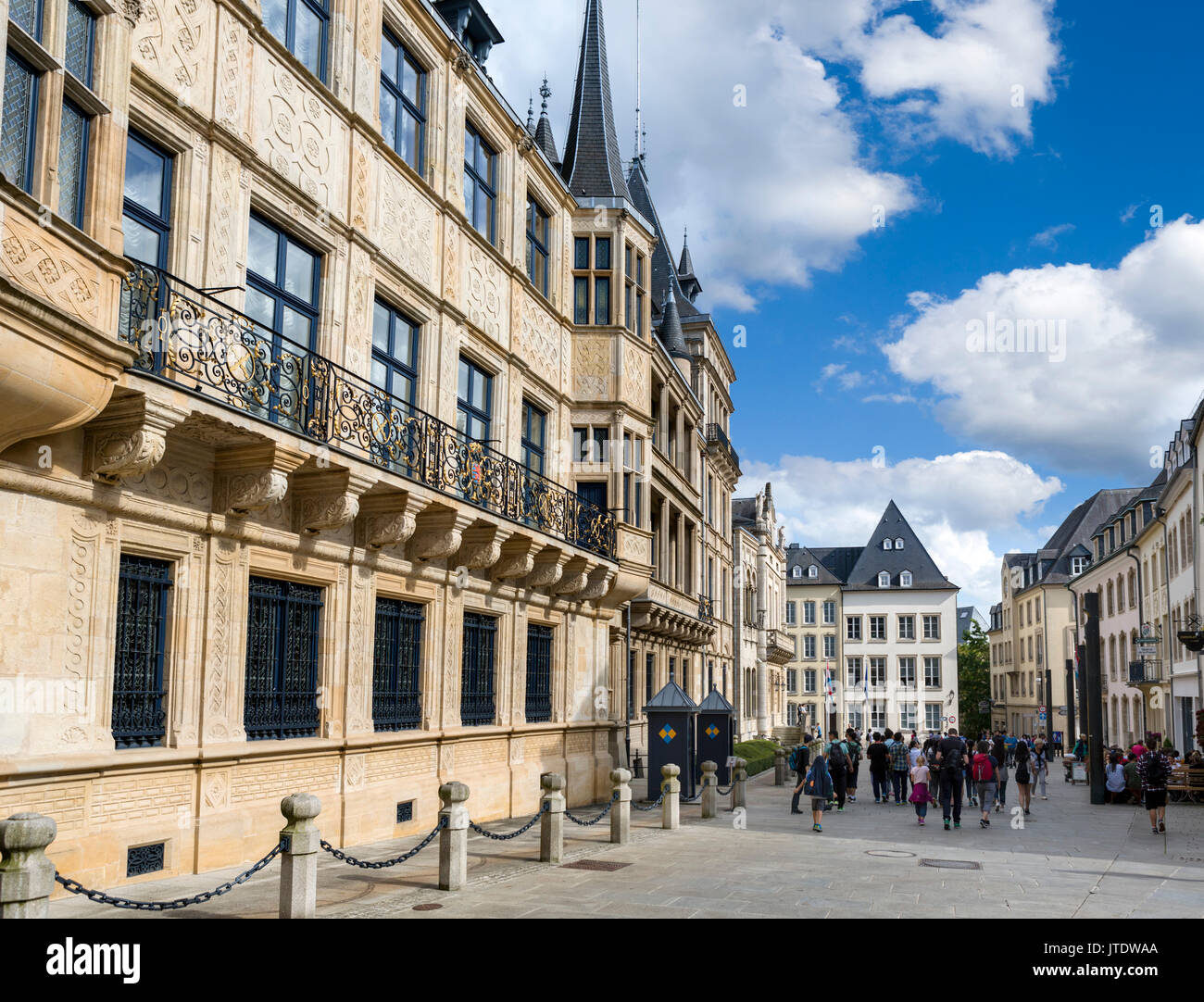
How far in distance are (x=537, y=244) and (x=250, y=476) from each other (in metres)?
11.5

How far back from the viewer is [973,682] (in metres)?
100

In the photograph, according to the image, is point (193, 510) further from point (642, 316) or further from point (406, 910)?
point (642, 316)

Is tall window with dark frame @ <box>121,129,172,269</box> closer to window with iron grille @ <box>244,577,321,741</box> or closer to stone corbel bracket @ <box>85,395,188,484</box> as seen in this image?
stone corbel bracket @ <box>85,395,188,484</box>

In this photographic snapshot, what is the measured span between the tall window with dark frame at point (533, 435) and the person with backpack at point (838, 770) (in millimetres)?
8251

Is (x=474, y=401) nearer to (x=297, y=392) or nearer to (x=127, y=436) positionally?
(x=297, y=392)

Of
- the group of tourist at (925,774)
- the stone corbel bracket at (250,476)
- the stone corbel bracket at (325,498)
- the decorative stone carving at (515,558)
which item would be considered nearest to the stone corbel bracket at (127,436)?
the stone corbel bracket at (250,476)

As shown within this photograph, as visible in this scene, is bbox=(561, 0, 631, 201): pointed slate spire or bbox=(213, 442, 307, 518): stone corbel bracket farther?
bbox=(561, 0, 631, 201): pointed slate spire

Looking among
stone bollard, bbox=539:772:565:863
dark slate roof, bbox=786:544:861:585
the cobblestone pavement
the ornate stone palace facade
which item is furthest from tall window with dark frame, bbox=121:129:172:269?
dark slate roof, bbox=786:544:861:585

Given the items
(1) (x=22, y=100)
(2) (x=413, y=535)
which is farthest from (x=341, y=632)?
(1) (x=22, y=100)

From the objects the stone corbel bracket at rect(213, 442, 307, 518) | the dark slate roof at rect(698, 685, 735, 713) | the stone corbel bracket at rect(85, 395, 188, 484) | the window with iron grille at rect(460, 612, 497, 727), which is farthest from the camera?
the dark slate roof at rect(698, 685, 735, 713)

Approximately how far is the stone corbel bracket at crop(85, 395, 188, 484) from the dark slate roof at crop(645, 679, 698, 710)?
1305 centimetres

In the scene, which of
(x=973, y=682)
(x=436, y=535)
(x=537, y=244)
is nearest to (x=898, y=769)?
(x=436, y=535)

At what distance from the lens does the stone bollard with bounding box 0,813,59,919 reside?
6551 mm

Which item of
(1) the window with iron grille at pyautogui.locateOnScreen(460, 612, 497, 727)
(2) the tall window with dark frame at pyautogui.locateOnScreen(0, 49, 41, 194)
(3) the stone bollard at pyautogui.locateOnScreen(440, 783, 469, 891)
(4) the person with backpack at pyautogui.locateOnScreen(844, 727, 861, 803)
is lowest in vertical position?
(4) the person with backpack at pyautogui.locateOnScreen(844, 727, 861, 803)
